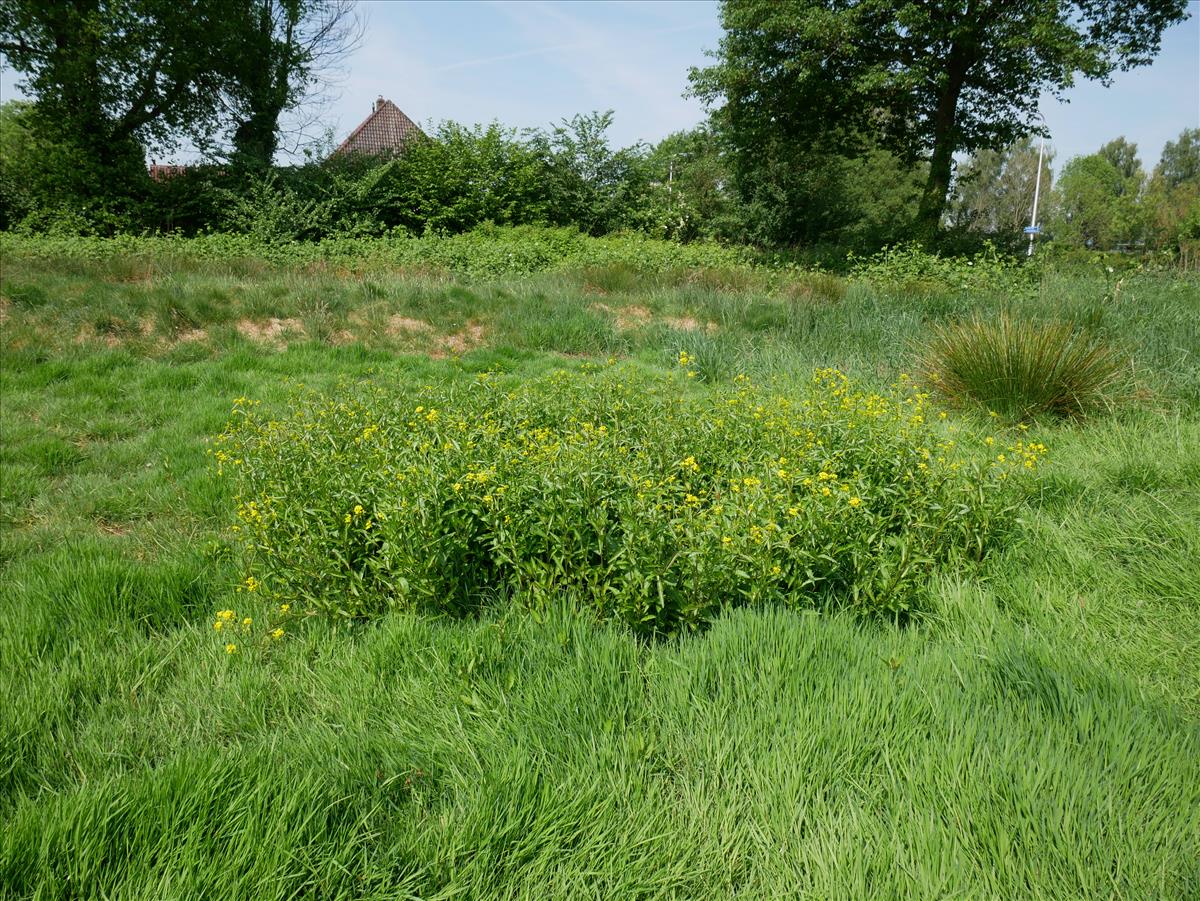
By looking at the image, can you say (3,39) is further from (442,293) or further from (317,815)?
(317,815)

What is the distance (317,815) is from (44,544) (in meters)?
2.87

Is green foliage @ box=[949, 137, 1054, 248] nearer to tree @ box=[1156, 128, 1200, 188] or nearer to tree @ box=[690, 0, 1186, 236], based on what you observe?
tree @ box=[1156, 128, 1200, 188]

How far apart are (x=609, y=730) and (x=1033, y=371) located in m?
4.80

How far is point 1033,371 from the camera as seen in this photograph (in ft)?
17.4

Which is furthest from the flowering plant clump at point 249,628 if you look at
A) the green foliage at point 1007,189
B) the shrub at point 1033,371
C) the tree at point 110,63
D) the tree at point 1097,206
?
the green foliage at point 1007,189

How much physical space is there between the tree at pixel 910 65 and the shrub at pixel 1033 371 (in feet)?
47.2

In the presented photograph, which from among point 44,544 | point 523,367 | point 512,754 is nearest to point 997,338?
point 523,367

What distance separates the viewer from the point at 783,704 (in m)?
2.12

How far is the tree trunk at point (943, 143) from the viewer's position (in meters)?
19.2

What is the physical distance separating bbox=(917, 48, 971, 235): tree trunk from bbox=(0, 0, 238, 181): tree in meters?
20.2

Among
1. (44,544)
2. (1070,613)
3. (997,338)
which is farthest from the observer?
(997,338)

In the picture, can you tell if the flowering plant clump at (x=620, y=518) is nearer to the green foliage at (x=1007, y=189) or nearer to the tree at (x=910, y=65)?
the tree at (x=910, y=65)

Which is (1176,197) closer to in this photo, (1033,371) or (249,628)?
(1033,371)

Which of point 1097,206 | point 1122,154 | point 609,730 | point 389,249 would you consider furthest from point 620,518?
point 1122,154
